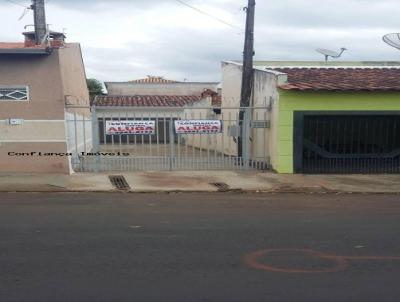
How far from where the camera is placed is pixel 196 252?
5.97m

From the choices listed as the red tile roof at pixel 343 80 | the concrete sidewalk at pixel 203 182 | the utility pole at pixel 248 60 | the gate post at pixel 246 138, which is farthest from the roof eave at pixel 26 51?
the red tile roof at pixel 343 80

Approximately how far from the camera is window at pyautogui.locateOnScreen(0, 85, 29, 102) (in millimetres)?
13547

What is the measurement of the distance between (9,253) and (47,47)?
8.45 meters

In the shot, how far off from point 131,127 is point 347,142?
7.16m

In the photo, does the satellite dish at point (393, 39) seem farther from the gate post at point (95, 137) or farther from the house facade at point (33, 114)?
the house facade at point (33, 114)

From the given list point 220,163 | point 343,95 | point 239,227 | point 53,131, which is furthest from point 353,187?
point 53,131

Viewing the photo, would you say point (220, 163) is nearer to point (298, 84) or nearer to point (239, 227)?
point (298, 84)

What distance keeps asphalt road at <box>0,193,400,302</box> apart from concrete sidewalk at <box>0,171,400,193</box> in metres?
2.01

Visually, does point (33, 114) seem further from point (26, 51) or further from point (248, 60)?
point (248, 60)

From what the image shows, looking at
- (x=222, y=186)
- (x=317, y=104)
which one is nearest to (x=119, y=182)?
(x=222, y=186)

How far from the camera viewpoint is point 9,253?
19.0 feet

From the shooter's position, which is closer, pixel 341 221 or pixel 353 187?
pixel 341 221

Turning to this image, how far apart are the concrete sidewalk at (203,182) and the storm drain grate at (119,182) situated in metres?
0.12

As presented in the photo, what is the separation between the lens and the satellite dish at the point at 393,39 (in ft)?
59.7
